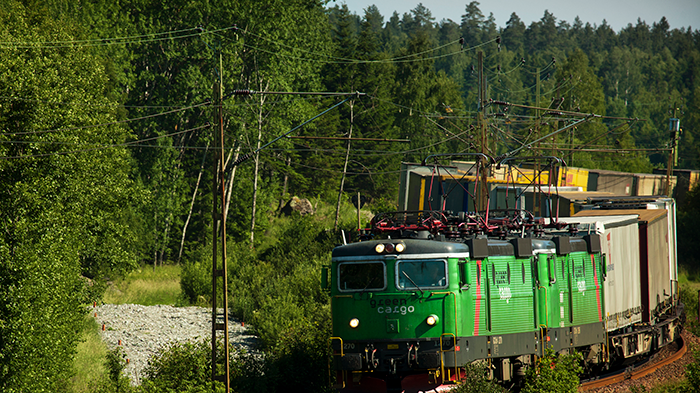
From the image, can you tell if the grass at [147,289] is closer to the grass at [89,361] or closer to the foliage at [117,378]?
the grass at [89,361]

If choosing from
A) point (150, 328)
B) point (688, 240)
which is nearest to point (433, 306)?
point (150, 328)

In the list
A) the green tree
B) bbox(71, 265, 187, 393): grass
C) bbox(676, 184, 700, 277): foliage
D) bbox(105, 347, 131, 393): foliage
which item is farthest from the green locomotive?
bbox(676, 184, 700, 277): foliage

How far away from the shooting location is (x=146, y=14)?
1956 inches

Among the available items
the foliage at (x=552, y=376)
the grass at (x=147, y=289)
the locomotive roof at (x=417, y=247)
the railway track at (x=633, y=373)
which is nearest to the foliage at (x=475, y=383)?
the foliage at (x=552, y=376)

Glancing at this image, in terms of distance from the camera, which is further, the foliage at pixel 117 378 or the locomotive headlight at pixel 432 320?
→ the foliage at pixel 117 378

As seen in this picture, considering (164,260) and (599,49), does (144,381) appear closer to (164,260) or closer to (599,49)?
(164,260)

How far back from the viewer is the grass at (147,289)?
39.8 meters

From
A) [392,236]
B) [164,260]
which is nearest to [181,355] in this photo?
[392,236]

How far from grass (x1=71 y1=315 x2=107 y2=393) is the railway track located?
1331cm

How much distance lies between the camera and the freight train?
583 inches

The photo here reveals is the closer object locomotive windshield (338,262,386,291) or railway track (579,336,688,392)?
locomotive windshield (338,262,386,291)

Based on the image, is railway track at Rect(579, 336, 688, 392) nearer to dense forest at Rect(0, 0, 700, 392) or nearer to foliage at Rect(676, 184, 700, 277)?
dense forest at Rect(0, 0, 700, 392)

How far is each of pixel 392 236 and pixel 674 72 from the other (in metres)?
150

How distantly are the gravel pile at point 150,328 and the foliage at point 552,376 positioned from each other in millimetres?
11920
